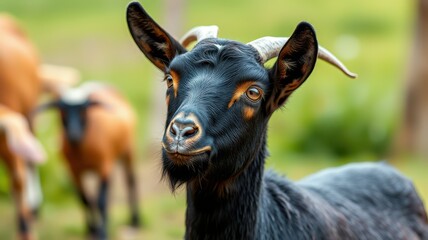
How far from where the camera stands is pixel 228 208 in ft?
18.1

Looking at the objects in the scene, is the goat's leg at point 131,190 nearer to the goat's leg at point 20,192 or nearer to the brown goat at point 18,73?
the brown goat at point 18,73

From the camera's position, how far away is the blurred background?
44.4 feet

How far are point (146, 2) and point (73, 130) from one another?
13.5 m

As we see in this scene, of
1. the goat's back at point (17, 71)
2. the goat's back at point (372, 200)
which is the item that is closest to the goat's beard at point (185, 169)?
the goat's back at point (372, 200)

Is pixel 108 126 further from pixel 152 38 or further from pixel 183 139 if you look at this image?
pixel 183 139

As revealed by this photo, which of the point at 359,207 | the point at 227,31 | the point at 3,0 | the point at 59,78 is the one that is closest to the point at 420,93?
the point at 59,78

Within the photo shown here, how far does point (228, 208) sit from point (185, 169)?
65 cm

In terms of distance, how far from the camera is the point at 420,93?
624 inches

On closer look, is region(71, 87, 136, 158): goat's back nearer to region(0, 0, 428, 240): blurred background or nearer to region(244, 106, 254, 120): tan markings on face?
region(0, 0, 428, 240): blurred background

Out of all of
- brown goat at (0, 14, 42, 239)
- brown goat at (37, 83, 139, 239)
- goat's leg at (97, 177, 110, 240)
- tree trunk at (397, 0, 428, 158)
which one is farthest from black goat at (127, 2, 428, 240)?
tree trunk at (397, 0, 428, 158)

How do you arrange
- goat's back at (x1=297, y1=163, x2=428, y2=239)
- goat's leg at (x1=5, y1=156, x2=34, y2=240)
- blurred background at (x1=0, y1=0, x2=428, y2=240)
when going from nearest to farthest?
goat's back at (x1=297, y1=163, x2=428, y2=239), goat's leg at (x1=5, y1=156, x2=34, y2=240), blurred background at (x1=0, y1=0, x2=428, y2=240)

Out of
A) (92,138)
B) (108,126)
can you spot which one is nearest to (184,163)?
(92,138)

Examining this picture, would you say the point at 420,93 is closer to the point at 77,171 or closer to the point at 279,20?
the point at 77,171

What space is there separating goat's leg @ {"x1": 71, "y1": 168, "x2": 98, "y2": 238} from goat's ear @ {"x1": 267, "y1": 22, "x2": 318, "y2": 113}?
6.52 metres
